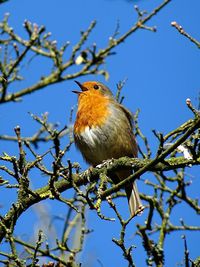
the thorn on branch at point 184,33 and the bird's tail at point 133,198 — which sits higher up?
→ the bird's tail at point 133,198

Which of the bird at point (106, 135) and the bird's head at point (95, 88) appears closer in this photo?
the bird at point (106, 135)

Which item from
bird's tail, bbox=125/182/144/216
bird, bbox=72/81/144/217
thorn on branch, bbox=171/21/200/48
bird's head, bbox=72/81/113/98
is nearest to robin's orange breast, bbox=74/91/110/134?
bird, bbox=72/81/144/217

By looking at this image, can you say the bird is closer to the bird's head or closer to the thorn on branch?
the bird's head

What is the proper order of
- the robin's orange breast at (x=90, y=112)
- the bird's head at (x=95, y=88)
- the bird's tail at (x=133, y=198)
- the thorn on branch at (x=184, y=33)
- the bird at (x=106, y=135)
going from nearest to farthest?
1. the thorn on branch at (x=184, y=33)
2. the bird's tail at (x=133, y=198)
3. the bird at (x=106, y=135)
4. the robin's orange breast at (x=90, y=112)
5. the bird's head at (x=95, y=88)

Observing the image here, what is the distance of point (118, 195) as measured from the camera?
6262mm

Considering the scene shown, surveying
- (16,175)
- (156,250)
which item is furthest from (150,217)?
(16,175)

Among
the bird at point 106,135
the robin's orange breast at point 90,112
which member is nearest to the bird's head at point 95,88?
the robin's orange breast at point 90,112

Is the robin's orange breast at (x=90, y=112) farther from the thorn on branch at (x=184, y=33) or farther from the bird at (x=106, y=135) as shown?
the thorn on branch at (x=184, y=33)

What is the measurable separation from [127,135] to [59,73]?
1.26 meters

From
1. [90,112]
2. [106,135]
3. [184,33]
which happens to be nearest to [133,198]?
[106,135]

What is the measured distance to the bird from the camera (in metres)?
6.18

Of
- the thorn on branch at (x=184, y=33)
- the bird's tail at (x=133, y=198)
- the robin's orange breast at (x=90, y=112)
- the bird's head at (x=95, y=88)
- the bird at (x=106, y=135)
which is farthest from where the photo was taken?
the bird's head at (x=95, y=88)

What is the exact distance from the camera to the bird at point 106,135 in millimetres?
6176

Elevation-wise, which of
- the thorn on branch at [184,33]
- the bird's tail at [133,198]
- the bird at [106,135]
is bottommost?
the thorn on branch at [184,33]
